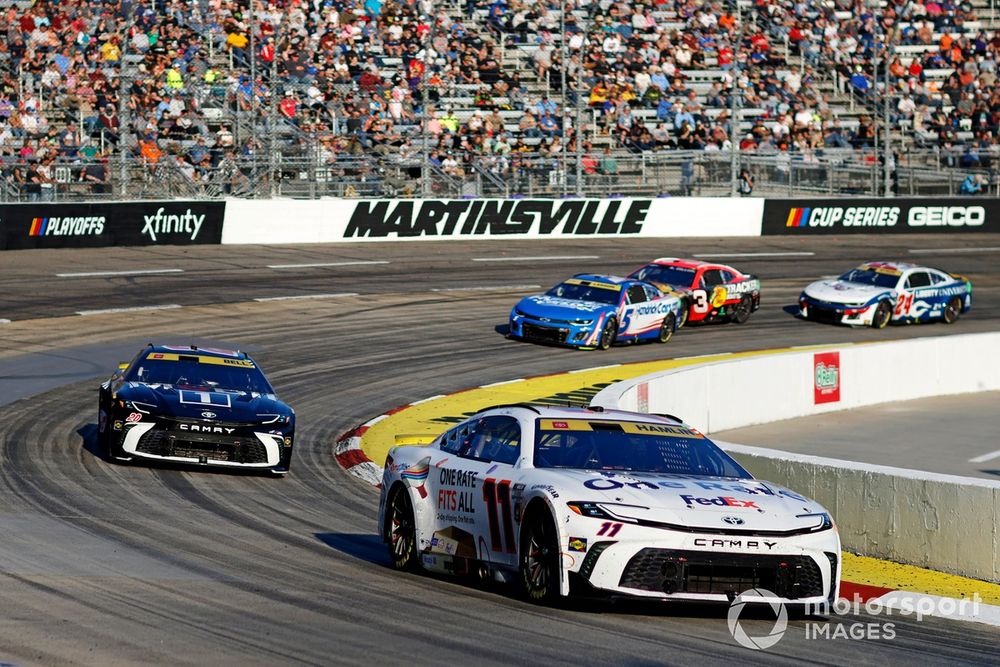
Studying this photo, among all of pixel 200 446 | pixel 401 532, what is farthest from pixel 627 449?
pixel 200 446

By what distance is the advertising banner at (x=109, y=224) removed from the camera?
109ft

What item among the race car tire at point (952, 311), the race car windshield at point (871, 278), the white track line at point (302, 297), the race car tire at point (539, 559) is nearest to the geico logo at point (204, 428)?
the race car tire at point (539, 559)

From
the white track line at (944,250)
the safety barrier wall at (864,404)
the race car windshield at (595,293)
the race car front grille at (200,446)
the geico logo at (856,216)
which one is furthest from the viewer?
the geico logo at (856,216)

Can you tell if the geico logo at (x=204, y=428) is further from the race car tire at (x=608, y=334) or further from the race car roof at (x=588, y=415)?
the race car tire at (x=608, y=334)

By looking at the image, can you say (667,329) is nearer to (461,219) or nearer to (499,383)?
(499,383)

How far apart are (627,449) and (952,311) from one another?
942 inches

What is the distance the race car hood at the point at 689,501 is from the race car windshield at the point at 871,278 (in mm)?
22669

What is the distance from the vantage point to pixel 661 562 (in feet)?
27.4

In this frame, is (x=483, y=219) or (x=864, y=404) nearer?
(x=864, y=404)

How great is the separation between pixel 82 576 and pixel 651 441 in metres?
3.61

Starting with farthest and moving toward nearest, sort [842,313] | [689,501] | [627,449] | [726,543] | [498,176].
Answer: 1. [498,176]
2. [842,313]
3. [627,449]
4. [689,501]
5. [726,543]

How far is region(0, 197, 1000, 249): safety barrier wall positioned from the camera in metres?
34.1

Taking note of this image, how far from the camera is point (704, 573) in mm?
8383
